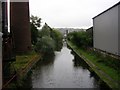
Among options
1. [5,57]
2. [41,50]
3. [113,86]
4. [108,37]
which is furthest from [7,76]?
[41,50]

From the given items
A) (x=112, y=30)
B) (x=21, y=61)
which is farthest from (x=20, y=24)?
(x=112, y=30)

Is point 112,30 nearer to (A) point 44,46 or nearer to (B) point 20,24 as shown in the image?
(B) point 20,24

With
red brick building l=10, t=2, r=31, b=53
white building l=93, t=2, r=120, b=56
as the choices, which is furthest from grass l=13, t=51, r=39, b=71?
white building l=93, t=2, r=120, b=56

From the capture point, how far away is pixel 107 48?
2148cm

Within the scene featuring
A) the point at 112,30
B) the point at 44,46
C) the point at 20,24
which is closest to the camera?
the point at 112,30

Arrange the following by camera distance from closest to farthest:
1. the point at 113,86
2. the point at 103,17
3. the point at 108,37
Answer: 1. the point at 113,86
2. the point at 108,37
3. the point at 103,17

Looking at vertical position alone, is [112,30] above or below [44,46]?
above

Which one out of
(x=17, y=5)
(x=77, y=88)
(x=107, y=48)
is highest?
(x=17, y=5)

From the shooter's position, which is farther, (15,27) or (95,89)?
(15,27)

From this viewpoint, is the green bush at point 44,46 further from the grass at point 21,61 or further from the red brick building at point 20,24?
the red brick building at point 20,24

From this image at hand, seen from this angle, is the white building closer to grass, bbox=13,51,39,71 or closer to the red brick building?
grass, bbox=13,51,39,71

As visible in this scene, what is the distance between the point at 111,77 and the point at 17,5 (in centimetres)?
1472

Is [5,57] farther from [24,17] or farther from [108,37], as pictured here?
[24,17]

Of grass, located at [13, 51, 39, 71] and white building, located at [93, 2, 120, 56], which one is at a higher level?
white building, located at [93, 2, 120, 56]
